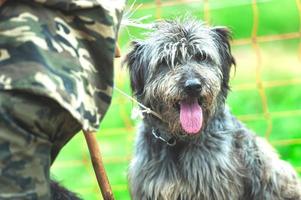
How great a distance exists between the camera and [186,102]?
3.64m

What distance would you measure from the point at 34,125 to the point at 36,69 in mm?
171

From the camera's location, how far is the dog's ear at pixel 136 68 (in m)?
3.82

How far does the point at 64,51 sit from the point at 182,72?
1.48 metres

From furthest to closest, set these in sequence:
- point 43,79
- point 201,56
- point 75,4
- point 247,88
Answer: point 247,88 → point 201,56 → point 75,4 → point 43,79

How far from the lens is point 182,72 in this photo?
3643mm

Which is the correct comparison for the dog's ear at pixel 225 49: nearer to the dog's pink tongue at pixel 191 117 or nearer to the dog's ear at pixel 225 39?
the dog's ear at pixel 225 39

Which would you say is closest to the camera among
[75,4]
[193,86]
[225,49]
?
[75,4]

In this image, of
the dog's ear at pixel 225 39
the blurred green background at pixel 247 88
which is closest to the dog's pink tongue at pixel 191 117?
the dog's ear at pixel 225 39

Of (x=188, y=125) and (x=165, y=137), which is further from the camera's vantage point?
(x=165, y=137)

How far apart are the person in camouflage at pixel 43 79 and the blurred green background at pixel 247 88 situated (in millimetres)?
1994

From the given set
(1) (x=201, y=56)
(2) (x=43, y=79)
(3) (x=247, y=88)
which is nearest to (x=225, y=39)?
(1) (x=201, y=56)

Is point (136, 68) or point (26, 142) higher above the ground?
point (26, 142)

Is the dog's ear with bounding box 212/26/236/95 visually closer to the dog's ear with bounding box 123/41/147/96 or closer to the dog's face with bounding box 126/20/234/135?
the dog's face with bounding box 126/20/234/135

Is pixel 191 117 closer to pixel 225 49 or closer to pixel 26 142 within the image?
pixel 225 49
